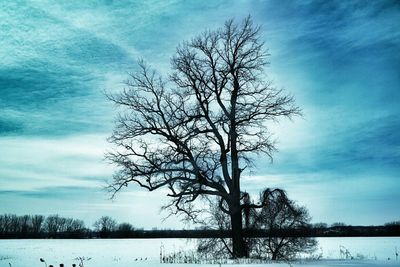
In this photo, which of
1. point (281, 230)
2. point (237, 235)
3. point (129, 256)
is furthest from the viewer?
point (129, 256)

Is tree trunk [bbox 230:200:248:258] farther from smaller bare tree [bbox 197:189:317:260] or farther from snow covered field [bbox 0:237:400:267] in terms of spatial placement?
snow covered field [bbox 0:237:400:267]

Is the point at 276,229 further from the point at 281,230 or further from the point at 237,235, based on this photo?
the point at 237,235

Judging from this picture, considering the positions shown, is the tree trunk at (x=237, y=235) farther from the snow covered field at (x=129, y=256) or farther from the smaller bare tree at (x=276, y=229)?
the snow covered field at (x=129, y=256)

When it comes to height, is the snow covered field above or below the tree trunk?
below

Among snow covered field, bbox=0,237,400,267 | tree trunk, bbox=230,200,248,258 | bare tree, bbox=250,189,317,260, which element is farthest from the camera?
bare tree, bbox=250,189,317,260

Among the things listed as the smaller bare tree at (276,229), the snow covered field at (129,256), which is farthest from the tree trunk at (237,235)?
the snow covered field at (129,256)

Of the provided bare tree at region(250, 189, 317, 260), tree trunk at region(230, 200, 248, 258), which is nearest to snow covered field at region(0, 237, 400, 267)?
bare tree at region(250, 189, 317, 260)

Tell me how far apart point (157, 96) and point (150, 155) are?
3405 mm

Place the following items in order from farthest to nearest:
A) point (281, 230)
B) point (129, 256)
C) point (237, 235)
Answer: point (129, 256), point (281, 230), point (237, 235)

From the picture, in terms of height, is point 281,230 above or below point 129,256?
above

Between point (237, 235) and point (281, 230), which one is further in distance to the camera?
point (281, 230)

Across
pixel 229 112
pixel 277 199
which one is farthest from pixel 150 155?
pixel 277 199

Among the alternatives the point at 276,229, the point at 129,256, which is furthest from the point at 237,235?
the point at 129,256

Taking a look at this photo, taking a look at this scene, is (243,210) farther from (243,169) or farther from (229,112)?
(229,112)
